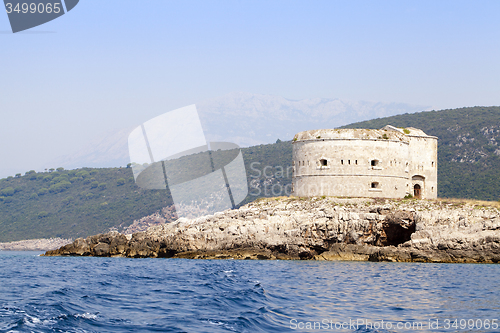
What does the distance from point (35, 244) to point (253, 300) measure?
62.2 m

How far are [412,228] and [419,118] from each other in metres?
45.8

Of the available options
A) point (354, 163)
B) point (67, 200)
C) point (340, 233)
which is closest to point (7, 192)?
point (67, 200)

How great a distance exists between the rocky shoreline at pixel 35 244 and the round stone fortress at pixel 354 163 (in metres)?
43.8

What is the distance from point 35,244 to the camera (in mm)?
68688

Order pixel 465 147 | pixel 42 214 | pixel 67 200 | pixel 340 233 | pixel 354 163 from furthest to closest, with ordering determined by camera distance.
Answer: pixel 67 200 < pixel 42 214 < pixel 465 147 < pixel 354 163 < pixel 340 233

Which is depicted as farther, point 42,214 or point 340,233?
point 42,214

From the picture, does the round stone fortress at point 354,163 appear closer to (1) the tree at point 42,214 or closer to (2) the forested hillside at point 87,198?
(2) the forested hillside at point 87,198

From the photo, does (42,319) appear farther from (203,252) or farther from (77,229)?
(77,229)

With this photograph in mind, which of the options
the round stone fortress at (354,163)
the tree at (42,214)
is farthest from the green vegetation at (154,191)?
the round stone fortress at (354,163)

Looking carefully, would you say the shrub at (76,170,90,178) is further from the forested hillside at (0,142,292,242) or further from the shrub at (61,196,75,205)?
the shrub at (61,196,75,205)

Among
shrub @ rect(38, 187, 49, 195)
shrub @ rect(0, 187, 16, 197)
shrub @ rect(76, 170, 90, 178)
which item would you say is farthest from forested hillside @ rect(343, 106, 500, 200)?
shrub @ rect(0, 187, 16, 197)

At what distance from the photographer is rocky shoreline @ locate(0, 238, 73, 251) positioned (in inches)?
2660

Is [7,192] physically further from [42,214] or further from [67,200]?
[42,214]

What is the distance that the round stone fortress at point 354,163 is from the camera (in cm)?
3272
